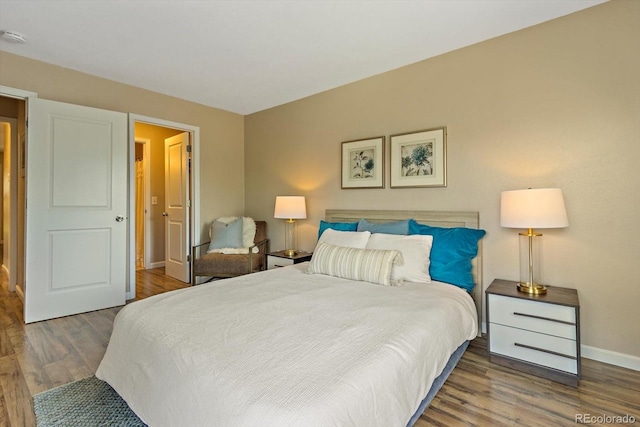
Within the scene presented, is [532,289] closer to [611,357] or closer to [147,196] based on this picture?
[611,357]

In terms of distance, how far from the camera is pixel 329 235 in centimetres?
292

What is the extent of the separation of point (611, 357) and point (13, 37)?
5.02 metres

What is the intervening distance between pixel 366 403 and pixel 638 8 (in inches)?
113

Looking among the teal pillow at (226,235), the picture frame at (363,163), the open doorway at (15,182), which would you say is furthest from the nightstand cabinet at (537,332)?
the open doorway at (15,182)

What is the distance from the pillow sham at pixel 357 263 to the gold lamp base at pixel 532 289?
2.69ft

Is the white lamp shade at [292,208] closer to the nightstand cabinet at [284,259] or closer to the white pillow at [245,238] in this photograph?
the nightstand cabinet at [284,259]

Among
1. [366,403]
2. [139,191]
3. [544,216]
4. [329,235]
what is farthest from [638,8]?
[139,191]

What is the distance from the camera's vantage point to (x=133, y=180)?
3555 mm

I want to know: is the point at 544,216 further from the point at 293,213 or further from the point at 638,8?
the point at 293,213

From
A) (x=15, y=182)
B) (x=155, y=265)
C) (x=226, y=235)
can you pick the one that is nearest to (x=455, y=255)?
(x=226, y=235)

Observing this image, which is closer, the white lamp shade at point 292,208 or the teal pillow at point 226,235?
the white lamp shade at point 292,208

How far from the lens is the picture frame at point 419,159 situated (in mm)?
2795

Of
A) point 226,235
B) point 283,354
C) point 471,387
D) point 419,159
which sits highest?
point 419,159

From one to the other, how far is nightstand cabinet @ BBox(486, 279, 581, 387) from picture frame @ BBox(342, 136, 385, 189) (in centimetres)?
152
